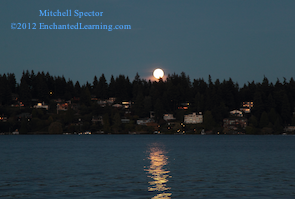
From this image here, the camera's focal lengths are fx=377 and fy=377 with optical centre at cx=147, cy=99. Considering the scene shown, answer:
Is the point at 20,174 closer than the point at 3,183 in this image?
No

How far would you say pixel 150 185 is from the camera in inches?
1438

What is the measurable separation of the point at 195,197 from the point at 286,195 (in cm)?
765

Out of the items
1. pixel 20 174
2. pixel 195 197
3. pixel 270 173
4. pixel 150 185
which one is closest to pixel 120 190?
pixel 150 185

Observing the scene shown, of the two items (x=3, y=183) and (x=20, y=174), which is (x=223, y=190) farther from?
(x=20, y=174)

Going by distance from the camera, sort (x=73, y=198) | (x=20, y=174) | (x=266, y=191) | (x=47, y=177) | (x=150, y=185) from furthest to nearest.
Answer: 1. (x=20, y=174)
2. (x=47, y=177)
3. (x=150, y=185)
4. (x=266, y=191)
5. (x=73, y=198)

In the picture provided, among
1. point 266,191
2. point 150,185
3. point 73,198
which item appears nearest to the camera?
point 73,198

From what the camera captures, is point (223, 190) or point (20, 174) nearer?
point (223, 190)

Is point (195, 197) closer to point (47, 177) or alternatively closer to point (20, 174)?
point (47, 177)

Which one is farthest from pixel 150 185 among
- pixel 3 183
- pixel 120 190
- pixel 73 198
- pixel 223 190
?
pixel 3 183

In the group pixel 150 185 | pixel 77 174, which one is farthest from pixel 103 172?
pixel 150 185

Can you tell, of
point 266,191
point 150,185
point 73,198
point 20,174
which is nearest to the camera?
point 73,198

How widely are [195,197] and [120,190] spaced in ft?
23.3

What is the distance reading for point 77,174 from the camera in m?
45.6

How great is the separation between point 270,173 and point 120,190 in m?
22.5
